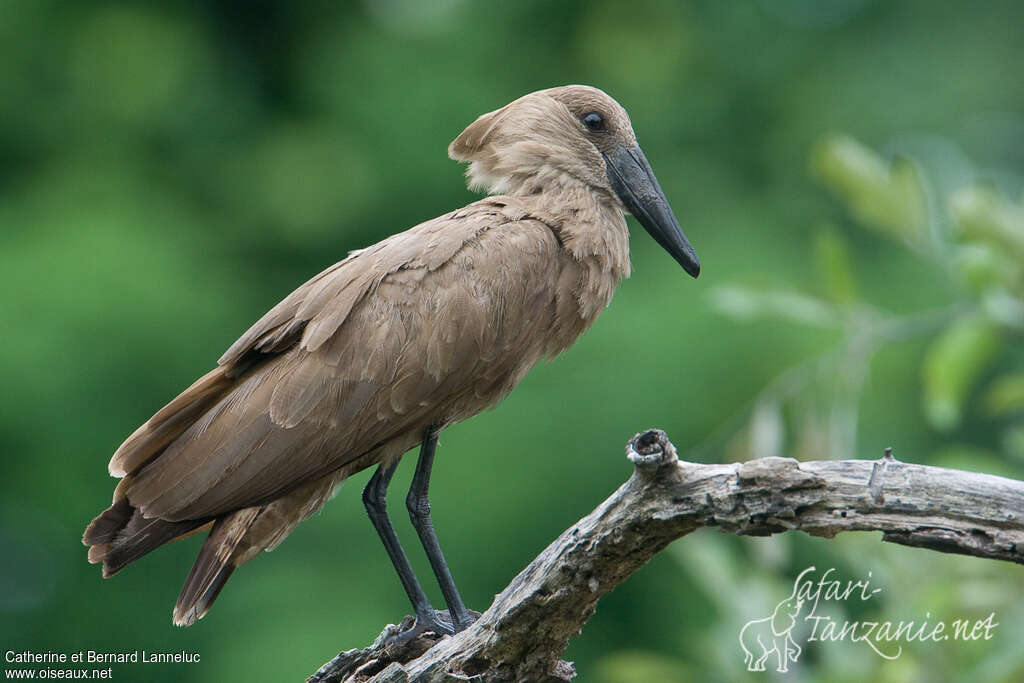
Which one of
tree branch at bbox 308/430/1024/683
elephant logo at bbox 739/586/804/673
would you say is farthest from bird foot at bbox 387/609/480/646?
elephant logo at bbox 739/586/804/673

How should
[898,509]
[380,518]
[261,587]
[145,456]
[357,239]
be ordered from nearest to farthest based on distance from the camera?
[898,509]
[145,456]
[380,518]
[261,587]
[357,239]

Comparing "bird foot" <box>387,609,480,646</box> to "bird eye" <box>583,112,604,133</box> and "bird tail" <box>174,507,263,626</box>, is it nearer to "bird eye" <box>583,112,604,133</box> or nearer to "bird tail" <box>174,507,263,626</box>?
"bird tail" <box>174,507,263,626</box>

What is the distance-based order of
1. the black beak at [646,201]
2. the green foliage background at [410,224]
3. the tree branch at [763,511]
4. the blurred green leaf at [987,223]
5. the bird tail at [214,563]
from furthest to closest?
1. the green foliage background at [410,224]
2. the black beak at [646,201]
3. the bird tail at [214,563]
4. the blurred green leaf at [987,223]
5. the tree branch at [763,511]

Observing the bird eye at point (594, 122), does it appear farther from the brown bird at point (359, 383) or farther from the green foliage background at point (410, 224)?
the green foliage background at point (410, 224)

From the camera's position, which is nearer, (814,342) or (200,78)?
(814,342)

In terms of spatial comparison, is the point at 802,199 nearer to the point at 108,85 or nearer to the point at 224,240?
the point at 224,240

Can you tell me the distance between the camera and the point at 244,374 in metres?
3.72

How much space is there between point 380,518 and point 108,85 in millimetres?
6880

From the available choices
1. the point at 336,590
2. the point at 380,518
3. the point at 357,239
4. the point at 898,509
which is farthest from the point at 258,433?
the point at 357,239

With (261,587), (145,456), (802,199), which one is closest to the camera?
(145,456)

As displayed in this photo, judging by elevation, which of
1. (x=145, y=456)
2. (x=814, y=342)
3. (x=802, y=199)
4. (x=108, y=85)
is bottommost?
(x=145, y=456)

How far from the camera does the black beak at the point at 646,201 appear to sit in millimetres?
3969

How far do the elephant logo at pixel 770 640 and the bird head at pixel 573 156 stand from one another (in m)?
1.11

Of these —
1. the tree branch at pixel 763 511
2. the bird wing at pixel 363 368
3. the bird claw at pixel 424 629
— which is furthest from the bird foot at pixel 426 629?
the tree branch at pixel 763 511
